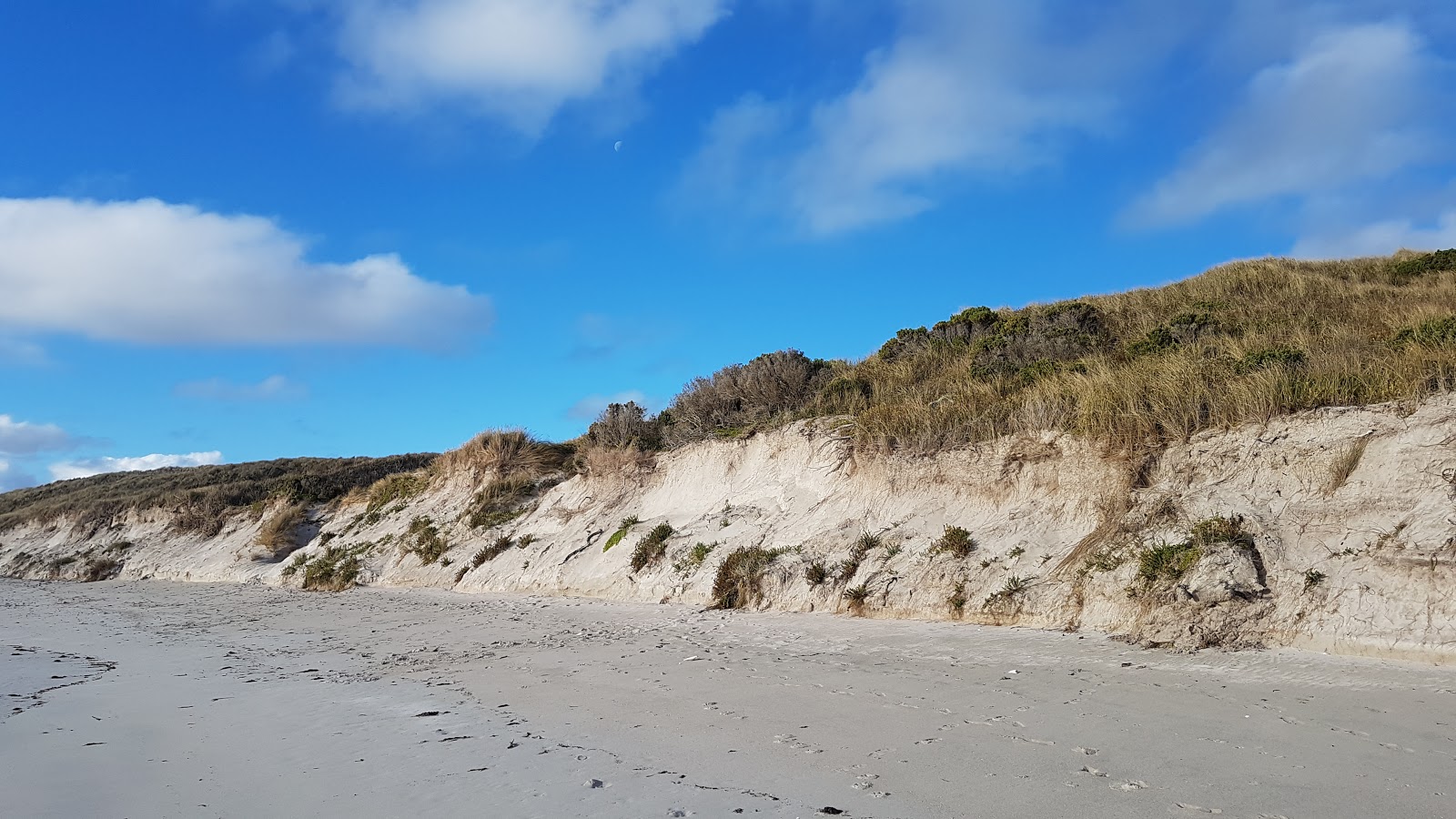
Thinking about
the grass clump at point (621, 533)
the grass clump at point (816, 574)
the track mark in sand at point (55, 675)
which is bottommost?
the track mark in sand at point (55, 675)

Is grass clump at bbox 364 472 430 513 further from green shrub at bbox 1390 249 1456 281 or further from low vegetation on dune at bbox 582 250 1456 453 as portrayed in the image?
green shrub at bbox 1390 249 1456 281

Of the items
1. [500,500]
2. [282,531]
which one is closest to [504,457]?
[500,500]

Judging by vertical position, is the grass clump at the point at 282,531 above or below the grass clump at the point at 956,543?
above

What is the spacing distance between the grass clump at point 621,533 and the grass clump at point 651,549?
0.85 meters

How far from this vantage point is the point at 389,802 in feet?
14.5

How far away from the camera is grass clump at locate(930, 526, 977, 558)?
10.8m

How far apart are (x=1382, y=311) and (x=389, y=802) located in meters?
18.4

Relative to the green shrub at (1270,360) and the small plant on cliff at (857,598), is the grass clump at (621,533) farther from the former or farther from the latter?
the green shrub at (1270,360)

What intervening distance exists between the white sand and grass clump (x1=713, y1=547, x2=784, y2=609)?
2.15 metres

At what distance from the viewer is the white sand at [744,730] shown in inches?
173

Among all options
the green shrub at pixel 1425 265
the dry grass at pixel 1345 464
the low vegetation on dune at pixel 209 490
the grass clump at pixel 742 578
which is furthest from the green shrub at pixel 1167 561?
the low vegetation on dune at pixel 209 490

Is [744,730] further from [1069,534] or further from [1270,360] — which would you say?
[1270,360]

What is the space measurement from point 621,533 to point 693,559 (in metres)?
2.72

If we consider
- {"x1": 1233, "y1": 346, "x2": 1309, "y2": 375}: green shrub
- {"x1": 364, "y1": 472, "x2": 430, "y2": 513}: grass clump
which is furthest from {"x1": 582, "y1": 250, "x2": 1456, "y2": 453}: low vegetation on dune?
{"x1": 364, "y1": 472, "x2": 430, "y2": 513}: grass clump
